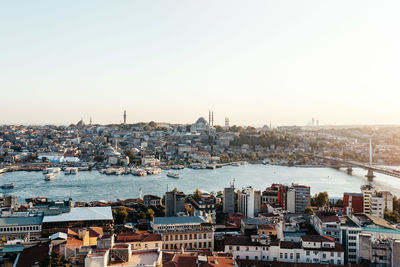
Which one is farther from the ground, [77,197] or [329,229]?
[329,229]

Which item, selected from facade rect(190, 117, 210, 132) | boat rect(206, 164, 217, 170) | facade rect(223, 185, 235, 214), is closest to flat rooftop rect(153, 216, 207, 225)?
facade rect(223, 185, 235, 214)

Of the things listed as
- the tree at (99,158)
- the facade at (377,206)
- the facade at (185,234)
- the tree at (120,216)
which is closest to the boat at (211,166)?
the tree at (99,158)

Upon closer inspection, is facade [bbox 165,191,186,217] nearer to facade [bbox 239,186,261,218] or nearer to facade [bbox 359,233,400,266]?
facade [bbox 239,186,261,218]

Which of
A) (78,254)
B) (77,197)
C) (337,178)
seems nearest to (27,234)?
(78,254)

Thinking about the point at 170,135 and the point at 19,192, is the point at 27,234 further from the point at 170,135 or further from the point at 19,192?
the point at 170,135

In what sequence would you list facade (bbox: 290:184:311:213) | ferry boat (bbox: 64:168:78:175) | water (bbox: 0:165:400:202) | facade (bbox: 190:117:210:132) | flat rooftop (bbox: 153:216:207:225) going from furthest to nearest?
1. facade (bbox: 190:117:210:132)
2. ferry boat (bbox: 64:168:78:175)
3. water (bbox: 0:165:400:202)
4. facade (bbox: 290:184:311:213)
5. flat rooftop (bbox: 153:216:207:225)

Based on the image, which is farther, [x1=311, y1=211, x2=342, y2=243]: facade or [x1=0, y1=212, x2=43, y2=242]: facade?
[x1=0, y1=212, x2=43, y2=242]: facade

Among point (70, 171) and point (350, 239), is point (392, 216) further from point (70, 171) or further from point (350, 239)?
point (70, 171)

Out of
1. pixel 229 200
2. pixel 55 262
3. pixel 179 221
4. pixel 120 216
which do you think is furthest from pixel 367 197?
pixel 55 262
